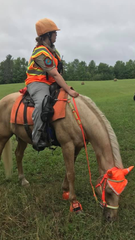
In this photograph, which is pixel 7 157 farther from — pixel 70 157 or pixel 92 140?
pixel 92 140

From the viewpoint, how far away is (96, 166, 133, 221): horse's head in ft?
8.47

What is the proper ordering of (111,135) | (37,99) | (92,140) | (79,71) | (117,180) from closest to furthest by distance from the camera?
(117,180)
(111,135)
(92,140)
(37,99)
(79,71)

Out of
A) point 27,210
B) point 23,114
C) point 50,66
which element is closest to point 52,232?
point 27,210

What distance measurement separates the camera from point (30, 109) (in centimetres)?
339

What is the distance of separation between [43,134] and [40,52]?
137 cm

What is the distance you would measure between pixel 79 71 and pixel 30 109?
79.7 meters

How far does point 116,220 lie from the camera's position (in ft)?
9.17

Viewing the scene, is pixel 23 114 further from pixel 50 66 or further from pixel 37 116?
pixel 50 66

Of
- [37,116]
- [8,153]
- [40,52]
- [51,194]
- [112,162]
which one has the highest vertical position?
[40,52]

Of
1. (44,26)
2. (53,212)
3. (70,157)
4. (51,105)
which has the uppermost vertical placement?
(44,26)

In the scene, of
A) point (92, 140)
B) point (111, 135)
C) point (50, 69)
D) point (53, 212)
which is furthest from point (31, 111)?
point (53, 212)

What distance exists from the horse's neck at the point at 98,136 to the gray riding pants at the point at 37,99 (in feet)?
2.24

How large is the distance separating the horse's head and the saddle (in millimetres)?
1127

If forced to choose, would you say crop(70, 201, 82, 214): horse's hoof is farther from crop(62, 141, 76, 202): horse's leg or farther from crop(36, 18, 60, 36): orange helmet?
crop(36, 18, 60, 36): orange helmet
